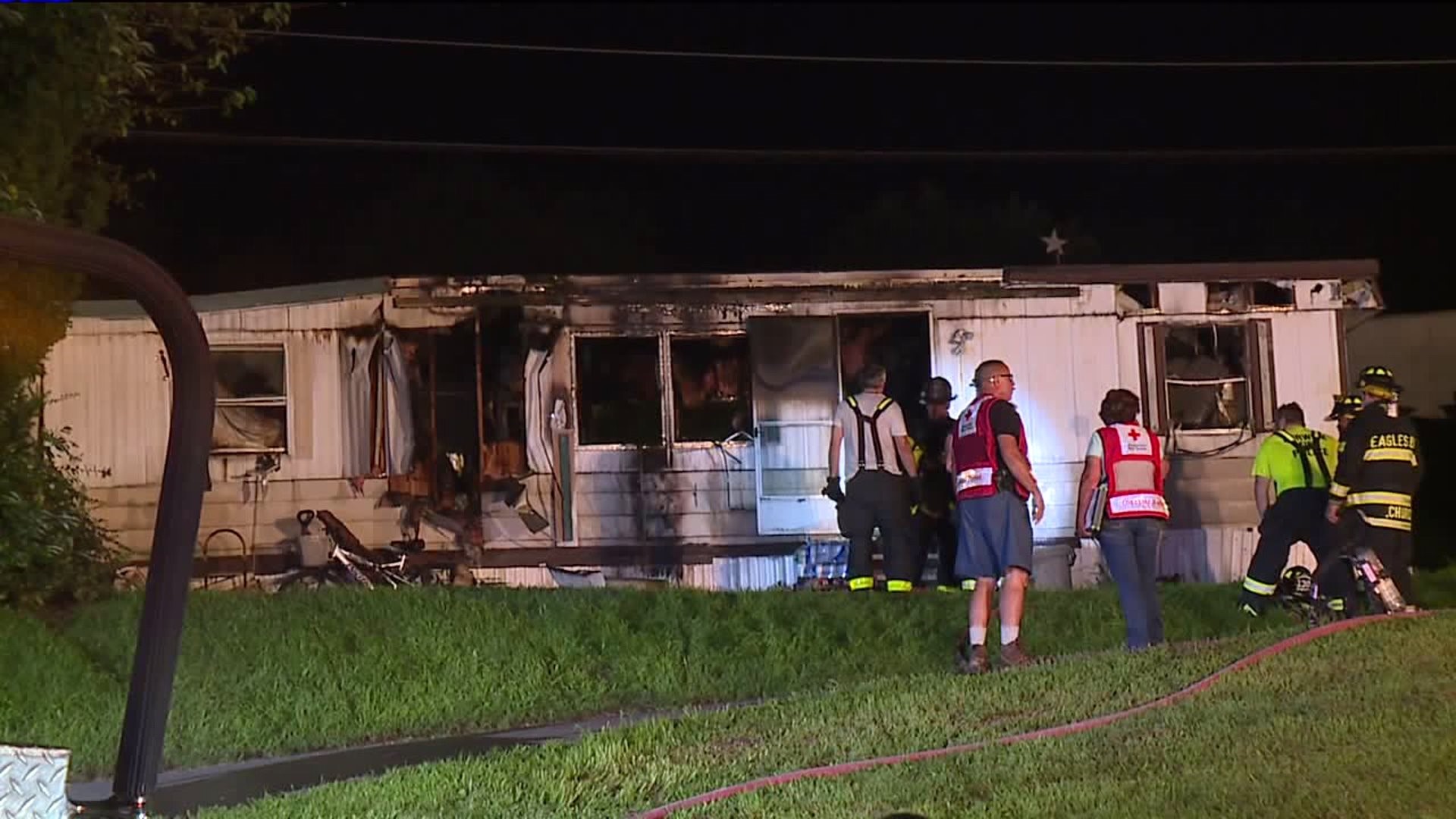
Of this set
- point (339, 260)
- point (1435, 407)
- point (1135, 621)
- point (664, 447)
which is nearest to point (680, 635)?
point (1135, 621)

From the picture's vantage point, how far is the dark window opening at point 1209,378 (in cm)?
1403

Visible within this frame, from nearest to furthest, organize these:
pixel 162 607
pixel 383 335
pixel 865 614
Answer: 1. pixel 162 607
2. pixel 865 614
3. pixel 383 335

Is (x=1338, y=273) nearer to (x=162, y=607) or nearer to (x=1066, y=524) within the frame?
(x=1066, y=524)

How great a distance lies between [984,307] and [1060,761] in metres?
8.33

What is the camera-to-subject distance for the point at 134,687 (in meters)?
4.56

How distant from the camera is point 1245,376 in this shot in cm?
1404

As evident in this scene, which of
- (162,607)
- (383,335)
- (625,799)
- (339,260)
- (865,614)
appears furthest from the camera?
(339,260)

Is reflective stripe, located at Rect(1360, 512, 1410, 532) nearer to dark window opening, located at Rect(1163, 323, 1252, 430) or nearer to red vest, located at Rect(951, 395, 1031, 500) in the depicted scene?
red vest, located at Rect(951, 395, 1031, 500)

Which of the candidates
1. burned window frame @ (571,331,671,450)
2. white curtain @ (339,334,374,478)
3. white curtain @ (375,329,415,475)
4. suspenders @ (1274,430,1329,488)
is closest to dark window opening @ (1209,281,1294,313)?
suspenders @ (1274,430,1329,488)

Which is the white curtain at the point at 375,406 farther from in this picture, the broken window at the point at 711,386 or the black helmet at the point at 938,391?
the black helmet at the point at 938,391

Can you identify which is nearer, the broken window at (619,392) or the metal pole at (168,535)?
the metal pole at (168,535)

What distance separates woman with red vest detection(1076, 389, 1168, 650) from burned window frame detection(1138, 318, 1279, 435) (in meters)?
5.42

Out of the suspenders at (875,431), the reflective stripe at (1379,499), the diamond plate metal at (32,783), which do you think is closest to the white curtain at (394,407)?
the suspenders at (875,431)

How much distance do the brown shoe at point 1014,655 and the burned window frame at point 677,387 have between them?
5.81 meters
